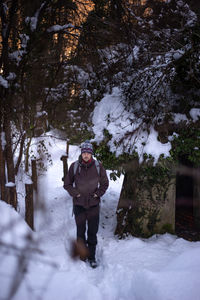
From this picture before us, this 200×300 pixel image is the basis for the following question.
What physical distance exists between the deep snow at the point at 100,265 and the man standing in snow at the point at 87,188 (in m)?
0.54

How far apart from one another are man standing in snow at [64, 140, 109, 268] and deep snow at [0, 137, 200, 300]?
0.54 meters

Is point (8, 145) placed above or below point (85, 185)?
above

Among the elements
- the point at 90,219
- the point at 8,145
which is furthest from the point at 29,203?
the point at 90,219

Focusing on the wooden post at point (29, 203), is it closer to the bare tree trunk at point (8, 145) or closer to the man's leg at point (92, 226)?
the bare tree trunk at point (8, 145)

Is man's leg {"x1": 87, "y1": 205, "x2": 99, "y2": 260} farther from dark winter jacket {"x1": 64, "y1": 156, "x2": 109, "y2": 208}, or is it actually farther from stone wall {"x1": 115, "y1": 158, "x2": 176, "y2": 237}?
stone wall {"x1": 115, "y1": 158, "x2": 176, "y2": 237}

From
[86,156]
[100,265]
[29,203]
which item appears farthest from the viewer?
[29,203]

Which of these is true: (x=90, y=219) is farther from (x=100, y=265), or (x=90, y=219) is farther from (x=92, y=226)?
(x=100, y=265)

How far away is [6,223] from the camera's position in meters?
1.21

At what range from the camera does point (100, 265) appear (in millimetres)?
4043

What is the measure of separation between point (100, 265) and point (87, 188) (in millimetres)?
1301

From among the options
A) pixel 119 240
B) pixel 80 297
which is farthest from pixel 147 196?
pixel 80 297

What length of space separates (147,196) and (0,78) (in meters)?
3.60

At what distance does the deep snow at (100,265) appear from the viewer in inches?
42.3

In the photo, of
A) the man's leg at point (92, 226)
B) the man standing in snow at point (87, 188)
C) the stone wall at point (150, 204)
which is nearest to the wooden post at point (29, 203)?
the man standing in snow at point (87, 188)
